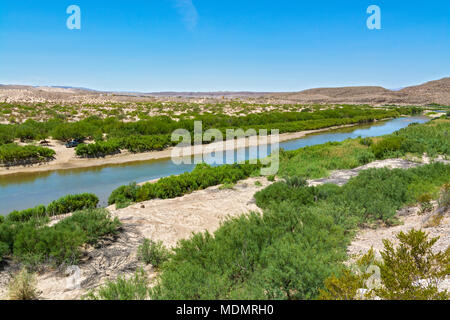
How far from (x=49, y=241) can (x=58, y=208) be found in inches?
201

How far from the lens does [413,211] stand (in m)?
8.08

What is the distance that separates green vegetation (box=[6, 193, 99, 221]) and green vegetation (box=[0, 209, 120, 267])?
272cm

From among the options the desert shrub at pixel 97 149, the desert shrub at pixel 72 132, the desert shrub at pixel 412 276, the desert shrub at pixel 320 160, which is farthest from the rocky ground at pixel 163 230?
the desert shrub at pixel 72 132

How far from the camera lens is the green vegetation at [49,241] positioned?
222 inches

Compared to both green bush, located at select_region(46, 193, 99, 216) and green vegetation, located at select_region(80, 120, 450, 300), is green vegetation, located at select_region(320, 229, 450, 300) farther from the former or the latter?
green bush, located at select_region(46, 193, 99, 216)

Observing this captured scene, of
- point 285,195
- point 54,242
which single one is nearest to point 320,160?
point 285,195

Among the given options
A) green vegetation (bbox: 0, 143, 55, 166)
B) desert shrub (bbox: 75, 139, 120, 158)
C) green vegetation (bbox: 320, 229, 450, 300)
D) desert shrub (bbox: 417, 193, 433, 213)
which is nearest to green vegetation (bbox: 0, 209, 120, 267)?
green vegetation (bbox: 320, 229, 450, 300)

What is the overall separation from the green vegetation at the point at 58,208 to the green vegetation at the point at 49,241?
2722 millimetres

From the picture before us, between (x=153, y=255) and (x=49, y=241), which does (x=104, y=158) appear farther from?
(x=153, y=255)

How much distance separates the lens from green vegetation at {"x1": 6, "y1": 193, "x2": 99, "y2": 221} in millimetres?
9258

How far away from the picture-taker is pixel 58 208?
1028cm

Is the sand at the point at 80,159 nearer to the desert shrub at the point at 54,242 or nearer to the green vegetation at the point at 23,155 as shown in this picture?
the green vegetation at the point at 23,155

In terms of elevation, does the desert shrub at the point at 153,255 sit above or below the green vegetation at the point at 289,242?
below
